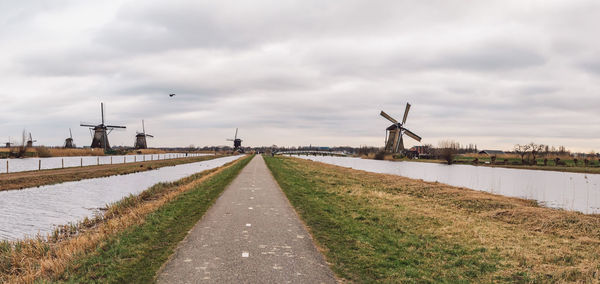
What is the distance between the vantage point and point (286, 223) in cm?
1173

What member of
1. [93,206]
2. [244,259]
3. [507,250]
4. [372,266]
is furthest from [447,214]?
[93,206]

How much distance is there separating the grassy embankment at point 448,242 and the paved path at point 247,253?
0.60m

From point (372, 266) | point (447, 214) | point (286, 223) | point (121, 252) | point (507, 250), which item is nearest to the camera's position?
point (372, 266)

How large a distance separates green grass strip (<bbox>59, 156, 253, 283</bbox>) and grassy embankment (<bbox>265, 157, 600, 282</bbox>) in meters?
3.98

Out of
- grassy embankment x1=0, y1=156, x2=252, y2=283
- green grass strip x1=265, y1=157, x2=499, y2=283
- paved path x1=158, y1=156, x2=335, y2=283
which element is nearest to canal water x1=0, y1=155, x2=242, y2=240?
grassy embankment x1=0, y1=156, x2=252, y2=283

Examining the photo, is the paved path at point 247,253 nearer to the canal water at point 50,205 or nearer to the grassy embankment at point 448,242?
the grassy embankment at point 448,242

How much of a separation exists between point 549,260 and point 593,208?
678 inches

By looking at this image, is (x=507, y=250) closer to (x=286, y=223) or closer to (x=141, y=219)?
(x=286, y=223)

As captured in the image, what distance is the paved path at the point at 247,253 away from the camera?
21.7 ft

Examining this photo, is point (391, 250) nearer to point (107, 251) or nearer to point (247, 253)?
point (247, 253)

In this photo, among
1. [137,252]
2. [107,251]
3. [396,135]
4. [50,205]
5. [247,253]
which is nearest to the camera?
[247,253]

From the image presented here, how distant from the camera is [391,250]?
898 centimetres

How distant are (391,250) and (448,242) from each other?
2288 mm

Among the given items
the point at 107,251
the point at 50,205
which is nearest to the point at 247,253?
the point at 107,251
